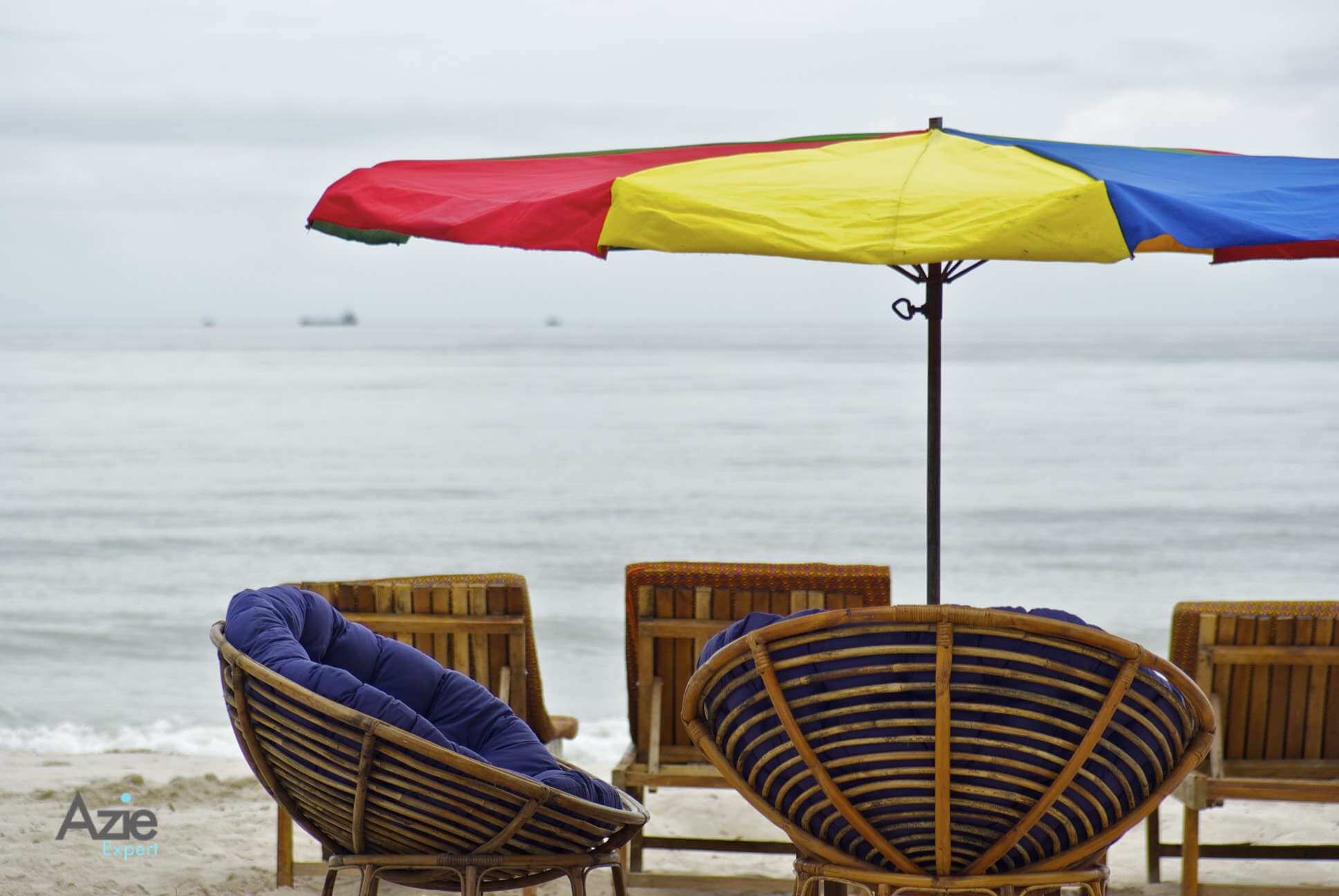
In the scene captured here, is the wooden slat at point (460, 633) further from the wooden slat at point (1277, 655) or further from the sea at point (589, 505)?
the sea at point (589, 505)

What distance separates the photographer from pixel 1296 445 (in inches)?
1059

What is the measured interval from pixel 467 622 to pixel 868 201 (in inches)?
73.2

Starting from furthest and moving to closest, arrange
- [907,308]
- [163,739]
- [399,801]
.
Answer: [163,739] → [907,308] → [399,801]

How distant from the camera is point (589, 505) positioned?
64.5 feet

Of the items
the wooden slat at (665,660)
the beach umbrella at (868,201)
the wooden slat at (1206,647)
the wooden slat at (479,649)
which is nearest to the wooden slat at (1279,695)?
the wooden slat at (1206,647)

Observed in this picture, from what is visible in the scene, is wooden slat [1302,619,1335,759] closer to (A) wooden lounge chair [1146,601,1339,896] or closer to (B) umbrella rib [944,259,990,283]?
(A) wooden lounge chair [1146,601,1339,896]

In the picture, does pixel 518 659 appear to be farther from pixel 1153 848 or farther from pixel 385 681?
pixel 1153 848

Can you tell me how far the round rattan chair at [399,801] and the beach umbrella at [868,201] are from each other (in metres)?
0.94

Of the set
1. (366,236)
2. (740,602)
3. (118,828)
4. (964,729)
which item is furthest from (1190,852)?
(118,828)

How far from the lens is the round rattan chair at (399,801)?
2.56 m

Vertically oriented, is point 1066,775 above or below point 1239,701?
above

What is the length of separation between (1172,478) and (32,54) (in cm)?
5121

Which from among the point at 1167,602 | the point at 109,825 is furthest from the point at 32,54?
the point at 109,825

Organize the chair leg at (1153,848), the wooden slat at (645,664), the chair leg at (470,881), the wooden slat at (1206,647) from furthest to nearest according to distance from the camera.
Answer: the chair leg at (1153,848)
the wooden slat at (645,664)
the wooden slat at (1206,647)
the chair leg at (470,881)
